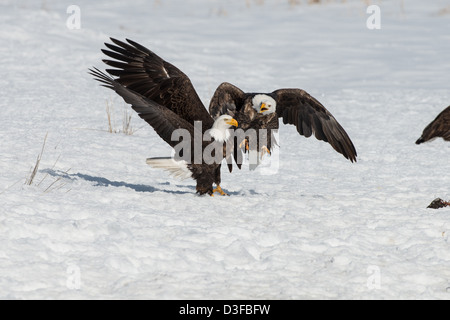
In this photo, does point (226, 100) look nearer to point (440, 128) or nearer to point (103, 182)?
point (103, 182)

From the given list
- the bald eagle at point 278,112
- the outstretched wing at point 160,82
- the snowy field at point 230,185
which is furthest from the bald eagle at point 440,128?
the outstretched wing at point 160,82

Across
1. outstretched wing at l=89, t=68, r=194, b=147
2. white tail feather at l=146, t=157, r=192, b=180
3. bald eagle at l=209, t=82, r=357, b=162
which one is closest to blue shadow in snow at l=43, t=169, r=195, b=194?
white tail feather at l=146, t=157, r=192, b=180

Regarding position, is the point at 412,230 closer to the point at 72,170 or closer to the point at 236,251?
the point at 236,251

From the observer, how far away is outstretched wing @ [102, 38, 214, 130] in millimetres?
7117

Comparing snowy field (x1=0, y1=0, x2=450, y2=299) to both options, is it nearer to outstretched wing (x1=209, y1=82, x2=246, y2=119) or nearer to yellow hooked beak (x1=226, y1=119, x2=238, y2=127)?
yellow hooked beak (x1=226, y1=119, x2=238, y2=127)

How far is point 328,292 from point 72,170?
356 cm

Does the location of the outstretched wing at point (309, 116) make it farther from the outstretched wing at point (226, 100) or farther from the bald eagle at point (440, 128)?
the bald eagle at point (440, 128)

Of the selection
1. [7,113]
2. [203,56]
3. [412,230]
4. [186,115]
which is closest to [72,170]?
[186,115]

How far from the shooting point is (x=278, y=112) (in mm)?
7953

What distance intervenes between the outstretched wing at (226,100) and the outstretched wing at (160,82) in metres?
0.54

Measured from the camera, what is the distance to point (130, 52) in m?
7.48

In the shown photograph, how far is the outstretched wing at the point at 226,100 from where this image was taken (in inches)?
304

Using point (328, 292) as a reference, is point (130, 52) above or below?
above
